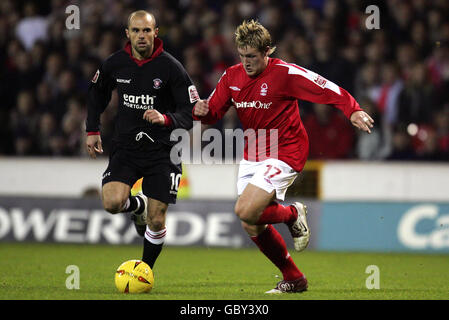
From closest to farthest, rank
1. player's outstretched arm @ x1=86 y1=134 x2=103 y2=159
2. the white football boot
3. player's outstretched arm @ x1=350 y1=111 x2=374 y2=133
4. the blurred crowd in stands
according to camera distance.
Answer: player's outstretched arm @ x1=350 y1=111 x2=374 y2=133, the white football boot, player's outstretched arm @ x1=86 y1=134 x2=103 y2=159, the blurred crowd in stands

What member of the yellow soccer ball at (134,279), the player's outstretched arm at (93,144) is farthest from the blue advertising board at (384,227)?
the yellow soccer ball at (134,279)

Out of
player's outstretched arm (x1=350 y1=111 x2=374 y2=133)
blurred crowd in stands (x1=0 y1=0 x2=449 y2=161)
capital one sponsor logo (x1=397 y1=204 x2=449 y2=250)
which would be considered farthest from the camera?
blurred crowd in stands (x1=0 y1=0 x2=449 y2=161)

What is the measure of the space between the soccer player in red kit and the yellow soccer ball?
93 cm

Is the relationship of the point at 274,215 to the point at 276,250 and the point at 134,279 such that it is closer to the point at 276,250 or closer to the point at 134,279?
the point at 276,250

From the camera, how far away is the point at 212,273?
9.10m

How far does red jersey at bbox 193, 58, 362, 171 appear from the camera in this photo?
7.39 meters

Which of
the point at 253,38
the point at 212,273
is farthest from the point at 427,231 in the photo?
the point at 253,38

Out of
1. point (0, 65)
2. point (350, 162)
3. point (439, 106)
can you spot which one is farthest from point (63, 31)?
point (439, 106)

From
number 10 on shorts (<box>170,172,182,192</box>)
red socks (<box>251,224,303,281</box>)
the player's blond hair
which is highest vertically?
the player's blond hair

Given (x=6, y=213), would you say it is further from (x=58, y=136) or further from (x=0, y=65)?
(x=0, y=65)

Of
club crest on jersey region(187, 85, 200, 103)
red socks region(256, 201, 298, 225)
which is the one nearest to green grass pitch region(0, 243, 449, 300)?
red socks region(256, 201, 298, 225)

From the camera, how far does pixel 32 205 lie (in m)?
12.8

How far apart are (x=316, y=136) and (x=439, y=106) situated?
184cm

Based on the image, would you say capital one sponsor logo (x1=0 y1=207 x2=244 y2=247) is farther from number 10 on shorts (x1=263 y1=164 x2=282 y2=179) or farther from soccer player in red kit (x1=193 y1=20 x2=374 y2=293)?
number 10 on shorts (x1=263 y1=164 x2=282 y2=179)
